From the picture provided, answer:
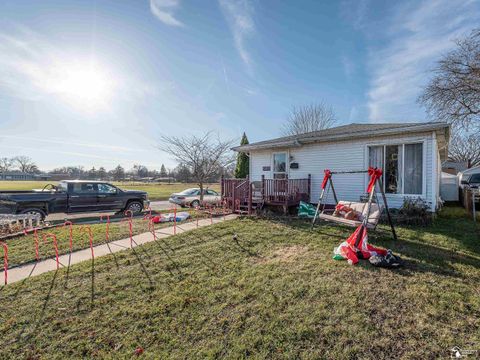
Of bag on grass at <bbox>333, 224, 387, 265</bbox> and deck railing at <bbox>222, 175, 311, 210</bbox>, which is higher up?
deck railing at <bbox>222, 175, 311, 210</bbox>

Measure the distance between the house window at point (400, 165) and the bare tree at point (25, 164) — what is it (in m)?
99.9

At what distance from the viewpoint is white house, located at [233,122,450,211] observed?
7.81 meters

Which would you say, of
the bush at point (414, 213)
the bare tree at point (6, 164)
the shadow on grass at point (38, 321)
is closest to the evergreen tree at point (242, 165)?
the bush at point (414, 213)

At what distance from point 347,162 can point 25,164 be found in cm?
10644

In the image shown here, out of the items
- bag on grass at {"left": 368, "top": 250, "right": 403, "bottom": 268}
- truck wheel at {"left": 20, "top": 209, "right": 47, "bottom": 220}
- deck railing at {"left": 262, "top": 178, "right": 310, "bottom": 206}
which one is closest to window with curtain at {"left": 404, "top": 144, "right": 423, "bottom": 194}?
deck railing at {"left": 262, "top": 178, "right": 310, "bottom": 206}

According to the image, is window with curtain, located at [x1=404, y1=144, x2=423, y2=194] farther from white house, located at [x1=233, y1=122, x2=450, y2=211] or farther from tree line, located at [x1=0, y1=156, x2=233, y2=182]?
tree line, located at [x1=0, y1=156, x2=233, y2=182]

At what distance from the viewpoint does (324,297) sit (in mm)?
3242

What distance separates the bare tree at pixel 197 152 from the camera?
14859 millimetres

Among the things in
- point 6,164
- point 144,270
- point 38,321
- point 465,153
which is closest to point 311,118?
point 144,270

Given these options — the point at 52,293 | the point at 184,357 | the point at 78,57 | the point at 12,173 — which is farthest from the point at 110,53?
the point at 12,173

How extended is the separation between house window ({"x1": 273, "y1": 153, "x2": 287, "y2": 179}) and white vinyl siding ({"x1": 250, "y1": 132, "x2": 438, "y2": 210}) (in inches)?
8.0

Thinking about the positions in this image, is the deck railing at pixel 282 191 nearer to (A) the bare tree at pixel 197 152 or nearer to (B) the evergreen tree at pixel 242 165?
(A) the bare tree at pixel 197 152

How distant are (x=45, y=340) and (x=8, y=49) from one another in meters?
8.32

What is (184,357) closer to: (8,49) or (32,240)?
(32,240)
